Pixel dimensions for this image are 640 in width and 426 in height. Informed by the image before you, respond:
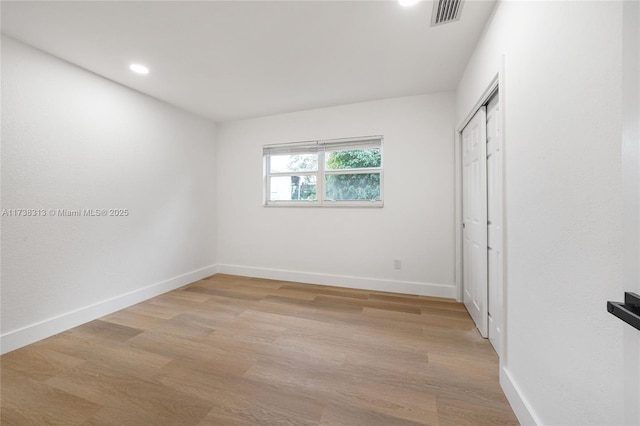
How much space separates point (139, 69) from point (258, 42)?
1.39 meters

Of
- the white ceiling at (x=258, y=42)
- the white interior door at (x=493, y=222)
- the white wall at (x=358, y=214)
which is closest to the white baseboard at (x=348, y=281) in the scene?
the white wall at (x=358, y=214)

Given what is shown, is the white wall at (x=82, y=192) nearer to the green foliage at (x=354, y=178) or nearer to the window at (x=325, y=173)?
the window at (x=325, y=173)

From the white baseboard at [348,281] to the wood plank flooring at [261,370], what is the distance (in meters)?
0.34

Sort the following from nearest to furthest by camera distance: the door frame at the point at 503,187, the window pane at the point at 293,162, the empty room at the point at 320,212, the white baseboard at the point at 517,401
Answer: the empty room at the point at 320,212, the white baseboard at the point at 517,401, the door frame at the point at 503,187, the window pane at the point at 293,162

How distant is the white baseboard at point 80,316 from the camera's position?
2.00m

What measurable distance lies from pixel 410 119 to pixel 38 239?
4090 mm

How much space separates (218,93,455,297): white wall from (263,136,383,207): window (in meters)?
0.11

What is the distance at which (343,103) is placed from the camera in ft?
11.2

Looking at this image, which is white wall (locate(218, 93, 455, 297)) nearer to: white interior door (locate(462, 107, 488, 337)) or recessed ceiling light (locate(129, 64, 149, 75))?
white interior door (locate(462, 107, 488, 337))

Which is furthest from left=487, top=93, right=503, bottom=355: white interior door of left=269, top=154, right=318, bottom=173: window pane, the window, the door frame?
left=269, top=154, right=318, bottom=173: window pane

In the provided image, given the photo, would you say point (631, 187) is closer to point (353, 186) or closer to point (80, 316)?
point (353, 186)

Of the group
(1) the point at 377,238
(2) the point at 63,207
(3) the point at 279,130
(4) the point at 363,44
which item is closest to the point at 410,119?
(4) the point at 363,44

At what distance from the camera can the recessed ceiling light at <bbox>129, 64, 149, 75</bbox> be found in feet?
7.98

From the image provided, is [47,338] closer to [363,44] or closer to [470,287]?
[363,44]
